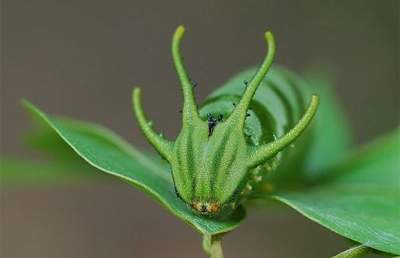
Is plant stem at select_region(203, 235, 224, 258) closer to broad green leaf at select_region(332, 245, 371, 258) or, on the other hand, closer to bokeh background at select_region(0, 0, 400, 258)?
broad green leaf at select_region(332, 245, 371, 258)

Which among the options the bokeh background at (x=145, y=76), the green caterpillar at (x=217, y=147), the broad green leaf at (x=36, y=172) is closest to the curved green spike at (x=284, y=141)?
the green caterpillar at (x=217, y=147)

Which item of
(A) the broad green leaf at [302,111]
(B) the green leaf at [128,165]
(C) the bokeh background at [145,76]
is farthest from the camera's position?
(C) the bokeh background at [145,76]

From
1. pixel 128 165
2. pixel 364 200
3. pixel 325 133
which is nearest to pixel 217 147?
pixel 128 165

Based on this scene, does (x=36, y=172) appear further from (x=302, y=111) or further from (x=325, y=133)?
(x=325, y=133)

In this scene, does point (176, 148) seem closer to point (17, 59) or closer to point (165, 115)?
point (165, 115)

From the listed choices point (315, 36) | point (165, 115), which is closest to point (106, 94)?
point (165, 115)

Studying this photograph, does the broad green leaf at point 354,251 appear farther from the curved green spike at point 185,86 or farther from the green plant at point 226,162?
the curved green spike at point 185,86
